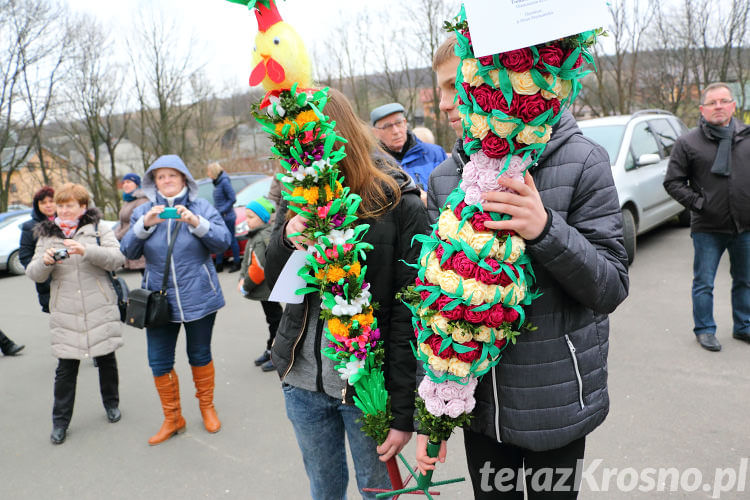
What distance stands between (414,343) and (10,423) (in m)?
4.22

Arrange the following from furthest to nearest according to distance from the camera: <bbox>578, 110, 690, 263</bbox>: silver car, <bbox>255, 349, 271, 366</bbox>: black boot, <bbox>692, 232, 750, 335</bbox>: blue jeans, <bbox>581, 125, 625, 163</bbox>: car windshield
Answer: <bbox>581, 125, 625, 163</bbox>: car windshield
<bbox>578, 110, 690, 263</bbox>: silver car
<bbox>255, 349, 271, 366</bbox>: black boot
<bbox>692, 232, 750, 335</bbox>: blue jeans

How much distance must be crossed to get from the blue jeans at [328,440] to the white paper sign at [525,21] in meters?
1.33

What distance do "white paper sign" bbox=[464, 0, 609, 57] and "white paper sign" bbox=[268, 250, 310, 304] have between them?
0.99 meters

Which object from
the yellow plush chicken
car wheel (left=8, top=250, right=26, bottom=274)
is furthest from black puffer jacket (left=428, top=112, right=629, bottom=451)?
car wheel (left=8, top=250, right=26, bottom=274)

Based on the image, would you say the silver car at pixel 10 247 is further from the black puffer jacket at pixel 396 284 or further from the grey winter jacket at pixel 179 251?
the black puffer jacket at pixel 396 284

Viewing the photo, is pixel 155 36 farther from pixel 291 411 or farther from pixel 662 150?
pixel 291 411

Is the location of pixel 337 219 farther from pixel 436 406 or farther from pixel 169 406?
pixel 169 406

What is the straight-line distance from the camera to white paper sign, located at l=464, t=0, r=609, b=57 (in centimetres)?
119

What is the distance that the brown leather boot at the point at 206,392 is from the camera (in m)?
3.84

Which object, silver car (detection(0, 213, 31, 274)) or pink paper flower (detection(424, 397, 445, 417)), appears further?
silver car (detection(0, 213, 31, 274))

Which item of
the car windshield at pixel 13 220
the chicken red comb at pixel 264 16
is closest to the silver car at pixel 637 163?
the chicken red comb at pixel 264 16

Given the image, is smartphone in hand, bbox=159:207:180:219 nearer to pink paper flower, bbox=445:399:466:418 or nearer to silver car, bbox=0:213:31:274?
pink paper flower, bbox=445:399:466:418

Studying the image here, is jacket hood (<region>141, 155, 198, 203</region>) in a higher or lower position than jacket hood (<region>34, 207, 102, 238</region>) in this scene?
higher

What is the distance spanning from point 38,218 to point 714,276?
6.01 metres
